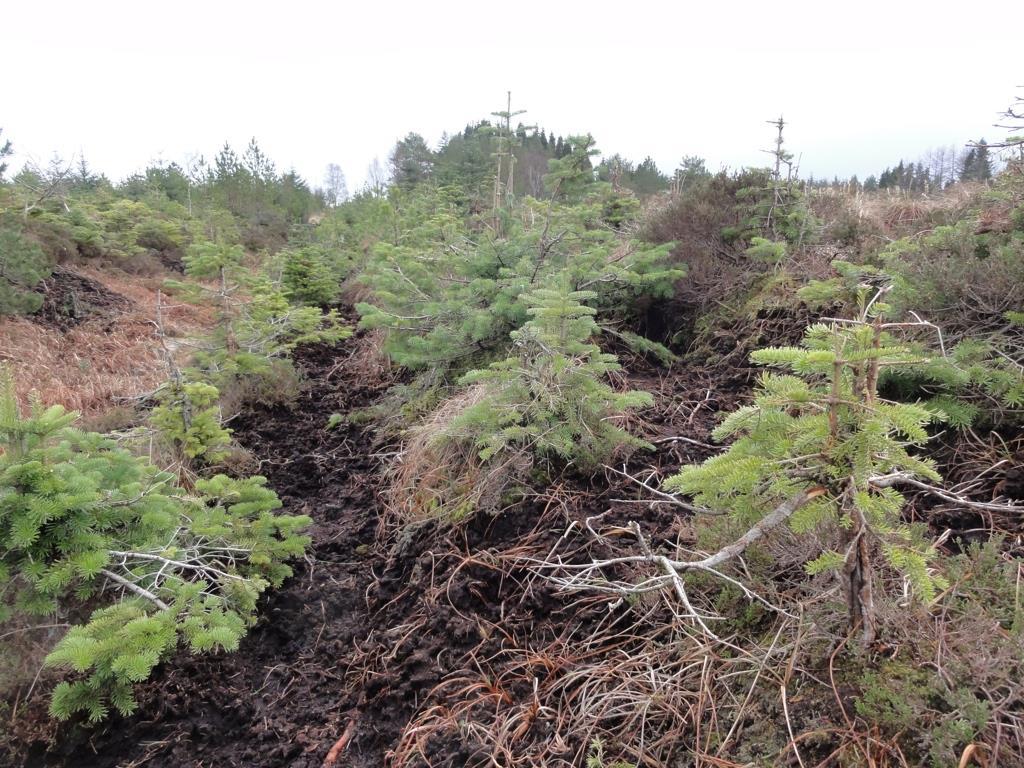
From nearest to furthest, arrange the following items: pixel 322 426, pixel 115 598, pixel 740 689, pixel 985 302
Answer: pixel 740 689 < pixel 115 598 < pixel 985 302 < pixel 322 426

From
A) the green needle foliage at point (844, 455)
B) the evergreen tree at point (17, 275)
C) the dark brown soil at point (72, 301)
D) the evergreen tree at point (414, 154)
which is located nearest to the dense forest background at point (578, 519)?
the green needle foliage at point (844, 455)

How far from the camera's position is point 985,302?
10.6 ft

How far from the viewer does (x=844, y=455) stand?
167 cm

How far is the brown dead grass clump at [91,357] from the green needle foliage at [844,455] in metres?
5.22

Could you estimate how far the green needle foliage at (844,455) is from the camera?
1603mm

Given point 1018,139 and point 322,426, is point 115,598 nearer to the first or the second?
point 322,426

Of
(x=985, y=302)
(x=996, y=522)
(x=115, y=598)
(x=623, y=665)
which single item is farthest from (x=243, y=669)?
(x=985, y=302)

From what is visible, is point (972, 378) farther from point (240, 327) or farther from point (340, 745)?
point (240, 327)

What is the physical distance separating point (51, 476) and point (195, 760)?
1419 mm

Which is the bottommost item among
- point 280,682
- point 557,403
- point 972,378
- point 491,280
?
point 280,682

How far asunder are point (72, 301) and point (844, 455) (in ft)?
36.2

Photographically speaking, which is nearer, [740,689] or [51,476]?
[740,689]

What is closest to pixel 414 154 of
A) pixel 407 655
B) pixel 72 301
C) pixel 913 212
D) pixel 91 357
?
pixel 72 301

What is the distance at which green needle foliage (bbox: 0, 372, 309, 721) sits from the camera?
2512 millimetres
